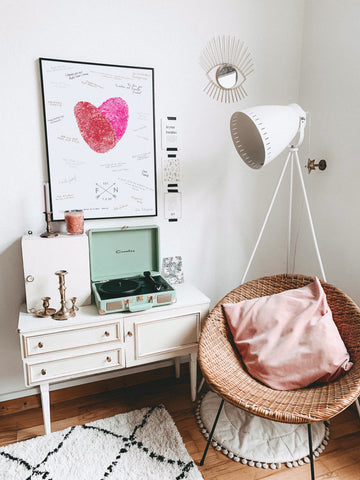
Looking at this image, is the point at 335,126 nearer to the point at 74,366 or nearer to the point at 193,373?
the point at 193,373

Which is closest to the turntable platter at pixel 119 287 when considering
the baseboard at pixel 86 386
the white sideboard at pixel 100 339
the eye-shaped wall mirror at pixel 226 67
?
the white sideboard at pixel 100 339

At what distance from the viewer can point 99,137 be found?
192 cm

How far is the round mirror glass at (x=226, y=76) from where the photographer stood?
6.99ft

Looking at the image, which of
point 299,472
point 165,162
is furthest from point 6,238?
point 299,472

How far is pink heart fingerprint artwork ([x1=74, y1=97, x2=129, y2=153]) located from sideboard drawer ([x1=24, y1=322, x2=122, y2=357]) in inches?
36.7

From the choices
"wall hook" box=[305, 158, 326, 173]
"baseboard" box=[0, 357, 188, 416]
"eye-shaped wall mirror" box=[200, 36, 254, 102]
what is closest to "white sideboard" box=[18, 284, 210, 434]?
"baseboard" box=[0, 357, 188, 416]

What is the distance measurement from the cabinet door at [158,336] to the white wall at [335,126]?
0.94 m

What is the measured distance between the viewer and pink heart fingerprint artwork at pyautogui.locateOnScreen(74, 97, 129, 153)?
73.9 inches

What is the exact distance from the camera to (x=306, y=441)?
1747 mm

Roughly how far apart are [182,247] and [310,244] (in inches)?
33.7

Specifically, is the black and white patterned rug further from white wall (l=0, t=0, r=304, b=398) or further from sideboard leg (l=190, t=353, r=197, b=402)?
white wall (l=0, t=0, r=304, b=398)

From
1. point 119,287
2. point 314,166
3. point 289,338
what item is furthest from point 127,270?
point 314,166

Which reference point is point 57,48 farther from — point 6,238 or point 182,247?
point 182,247

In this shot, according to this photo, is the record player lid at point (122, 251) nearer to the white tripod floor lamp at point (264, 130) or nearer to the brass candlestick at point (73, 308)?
the brass candlestick at point (73, 308)
